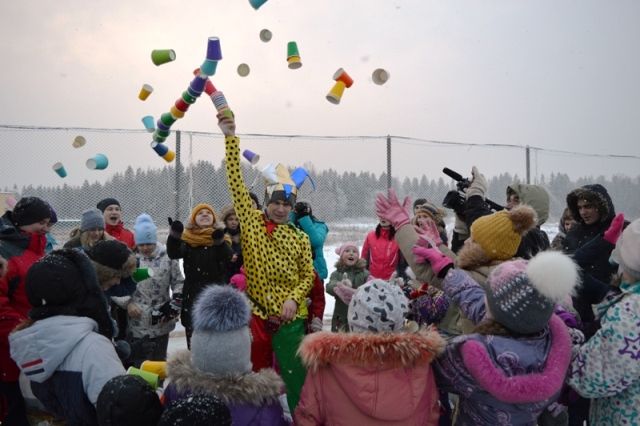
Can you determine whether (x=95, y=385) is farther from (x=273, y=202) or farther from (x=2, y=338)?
(x=273, y=202)

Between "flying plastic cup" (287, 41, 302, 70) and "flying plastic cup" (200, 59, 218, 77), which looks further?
"flying plastic cup" (287, 41, 302, 70)

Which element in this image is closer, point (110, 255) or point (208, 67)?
point (110, 255)

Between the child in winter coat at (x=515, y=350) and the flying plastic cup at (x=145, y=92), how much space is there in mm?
5606

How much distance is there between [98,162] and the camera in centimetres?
725

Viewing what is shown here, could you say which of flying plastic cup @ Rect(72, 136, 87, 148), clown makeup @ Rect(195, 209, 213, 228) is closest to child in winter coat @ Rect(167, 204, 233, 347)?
clown makeup @ Rect(195, 209, 213, 228)

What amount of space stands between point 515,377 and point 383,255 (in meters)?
4.04

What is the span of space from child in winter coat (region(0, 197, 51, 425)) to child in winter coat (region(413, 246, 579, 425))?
246 centimetres

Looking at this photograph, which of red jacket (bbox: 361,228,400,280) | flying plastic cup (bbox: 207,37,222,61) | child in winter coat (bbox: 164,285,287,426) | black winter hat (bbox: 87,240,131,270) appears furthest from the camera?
red jacket (bbox: 361,228,400,280)

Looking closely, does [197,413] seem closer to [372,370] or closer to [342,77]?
[372,370]

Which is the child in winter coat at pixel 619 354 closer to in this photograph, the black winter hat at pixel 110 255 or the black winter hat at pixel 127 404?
the black winter hat at pixel 127 404

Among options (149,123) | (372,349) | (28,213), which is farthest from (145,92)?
(372,349)

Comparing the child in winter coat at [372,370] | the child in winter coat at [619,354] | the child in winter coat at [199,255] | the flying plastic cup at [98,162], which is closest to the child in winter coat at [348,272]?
the child in winter coat at [199,255]

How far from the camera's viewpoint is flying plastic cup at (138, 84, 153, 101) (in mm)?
6547

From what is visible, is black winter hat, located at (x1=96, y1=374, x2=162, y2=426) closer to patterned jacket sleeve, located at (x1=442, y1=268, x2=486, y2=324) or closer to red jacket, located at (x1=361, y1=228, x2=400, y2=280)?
patterned jacket sleeve, located at (x1=442, y1=268, x2=486, y2=324)
